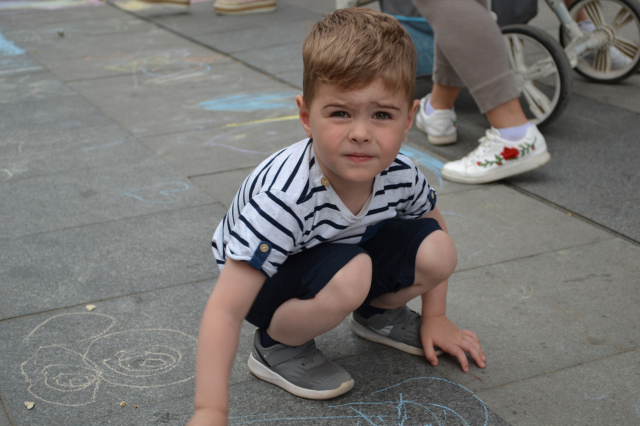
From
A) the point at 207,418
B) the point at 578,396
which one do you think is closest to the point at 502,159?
the point at 578,396

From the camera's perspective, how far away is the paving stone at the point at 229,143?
3600 mm

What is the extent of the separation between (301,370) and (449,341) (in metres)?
0.45

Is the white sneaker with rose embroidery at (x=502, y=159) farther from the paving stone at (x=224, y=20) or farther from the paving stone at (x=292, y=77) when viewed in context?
the paving stone at (x=224, y=20)

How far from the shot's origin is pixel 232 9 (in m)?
7.67

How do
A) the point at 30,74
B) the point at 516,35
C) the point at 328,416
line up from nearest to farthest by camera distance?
the point at 328,416 < the point at 516,35 < the point at 30,74

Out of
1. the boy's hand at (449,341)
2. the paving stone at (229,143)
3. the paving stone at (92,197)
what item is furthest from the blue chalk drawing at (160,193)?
the boy's hand at (449,341)

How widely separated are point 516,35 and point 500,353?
93.4 inches

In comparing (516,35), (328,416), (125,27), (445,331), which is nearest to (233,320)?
(328,416)

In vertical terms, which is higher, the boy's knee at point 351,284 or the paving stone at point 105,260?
the boy's knee at point 351,284

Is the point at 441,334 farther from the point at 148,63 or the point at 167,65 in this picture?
the point at 148,63

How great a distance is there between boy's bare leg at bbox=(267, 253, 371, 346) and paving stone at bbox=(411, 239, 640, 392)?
0.43 meters

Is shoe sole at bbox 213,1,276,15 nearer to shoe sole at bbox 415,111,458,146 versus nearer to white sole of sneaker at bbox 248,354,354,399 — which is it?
shoe sole at bbox 415,111,458,146

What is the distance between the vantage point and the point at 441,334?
80.9 inches

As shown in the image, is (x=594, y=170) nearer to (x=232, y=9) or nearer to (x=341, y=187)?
(x=341, y=187)
